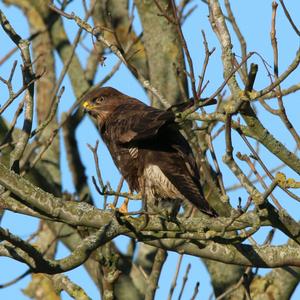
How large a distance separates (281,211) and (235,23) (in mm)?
1892

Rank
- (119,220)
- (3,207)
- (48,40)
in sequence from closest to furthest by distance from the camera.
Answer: (119,220) < (3,207) < (48,40)

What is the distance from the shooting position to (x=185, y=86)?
29.7ft

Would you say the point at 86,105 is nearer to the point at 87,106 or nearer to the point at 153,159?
the point at 87,106

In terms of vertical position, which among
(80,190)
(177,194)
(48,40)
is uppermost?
(48,40)

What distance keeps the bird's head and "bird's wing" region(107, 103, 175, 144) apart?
38 centimetres

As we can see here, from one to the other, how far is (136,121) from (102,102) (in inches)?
79.8

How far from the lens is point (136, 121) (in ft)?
21.3

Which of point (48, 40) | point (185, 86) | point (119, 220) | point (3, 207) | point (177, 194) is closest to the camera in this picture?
point (119, 220)

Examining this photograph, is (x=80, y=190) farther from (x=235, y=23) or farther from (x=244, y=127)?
(x=244, y=127)

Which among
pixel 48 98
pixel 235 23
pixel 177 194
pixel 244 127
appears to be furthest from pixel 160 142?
pixel 48 98

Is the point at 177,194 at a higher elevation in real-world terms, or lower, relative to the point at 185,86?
lower

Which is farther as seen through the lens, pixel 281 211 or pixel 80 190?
pixel 80 190

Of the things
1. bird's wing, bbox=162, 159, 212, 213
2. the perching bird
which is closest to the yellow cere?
the perching bird

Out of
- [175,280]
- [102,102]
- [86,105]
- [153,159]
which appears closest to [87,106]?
[86,105]
